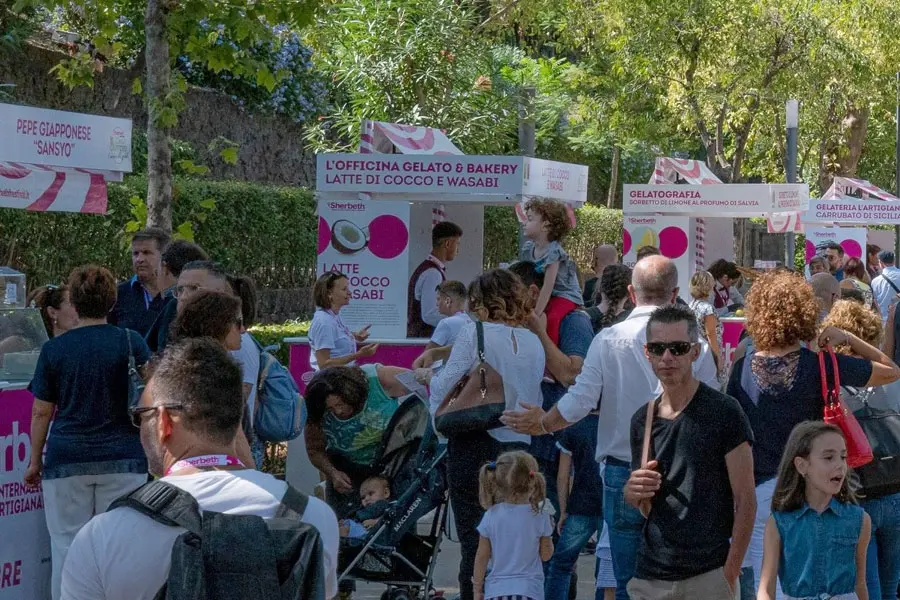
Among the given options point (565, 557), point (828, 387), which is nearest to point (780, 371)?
point (828, 387)

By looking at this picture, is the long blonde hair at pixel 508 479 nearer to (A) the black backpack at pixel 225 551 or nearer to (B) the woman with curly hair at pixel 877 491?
(B) the woman with curly hair at pixel 877 491

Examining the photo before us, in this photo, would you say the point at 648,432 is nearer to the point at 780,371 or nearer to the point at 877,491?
the point at 780,371

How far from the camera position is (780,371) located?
18.3ft

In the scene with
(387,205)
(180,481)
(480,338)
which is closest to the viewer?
(180,481)

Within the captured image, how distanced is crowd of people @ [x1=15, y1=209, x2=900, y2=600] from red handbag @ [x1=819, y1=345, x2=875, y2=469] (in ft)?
0.10

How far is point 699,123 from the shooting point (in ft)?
77.4

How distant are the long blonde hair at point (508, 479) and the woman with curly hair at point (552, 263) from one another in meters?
1.20

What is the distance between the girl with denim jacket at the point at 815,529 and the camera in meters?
4.85

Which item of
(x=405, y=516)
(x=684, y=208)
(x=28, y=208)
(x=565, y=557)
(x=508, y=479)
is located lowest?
(x=565, y=557)

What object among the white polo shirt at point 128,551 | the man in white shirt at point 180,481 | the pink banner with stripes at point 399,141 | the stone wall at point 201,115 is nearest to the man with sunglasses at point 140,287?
the man in white shirt at point 180,481

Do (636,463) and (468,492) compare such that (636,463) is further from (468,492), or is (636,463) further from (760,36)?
(760,36)

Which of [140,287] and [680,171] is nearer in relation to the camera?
[140,287]

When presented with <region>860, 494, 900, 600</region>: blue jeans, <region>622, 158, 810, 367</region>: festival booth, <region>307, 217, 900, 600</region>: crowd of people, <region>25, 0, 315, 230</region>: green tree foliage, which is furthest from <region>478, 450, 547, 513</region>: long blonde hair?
<region>622, 158, 810, 367</region>: festival booth

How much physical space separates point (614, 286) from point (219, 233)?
11.2 meters
